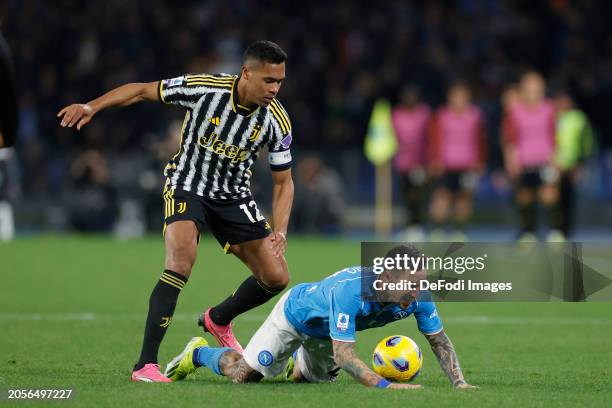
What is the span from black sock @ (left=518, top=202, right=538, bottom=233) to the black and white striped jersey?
9.91m

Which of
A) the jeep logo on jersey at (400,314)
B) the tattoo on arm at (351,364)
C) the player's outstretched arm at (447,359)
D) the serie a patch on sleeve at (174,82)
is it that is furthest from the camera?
the serie a patch on sleeve at (174,82)

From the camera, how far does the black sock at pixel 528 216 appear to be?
17391 millimetres

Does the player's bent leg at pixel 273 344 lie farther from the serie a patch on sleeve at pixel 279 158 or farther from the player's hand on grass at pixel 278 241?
the serie a patch on sleeve at pixel 279 158

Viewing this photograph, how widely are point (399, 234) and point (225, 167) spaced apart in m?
14.2

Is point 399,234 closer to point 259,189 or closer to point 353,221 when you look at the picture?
point 353,221

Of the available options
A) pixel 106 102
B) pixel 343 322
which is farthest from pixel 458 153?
pixel 343 322

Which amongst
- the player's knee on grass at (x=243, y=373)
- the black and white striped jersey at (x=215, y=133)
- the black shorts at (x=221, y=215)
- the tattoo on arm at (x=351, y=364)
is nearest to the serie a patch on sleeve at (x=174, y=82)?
the black and white striped jersey at (x=215, y=133)

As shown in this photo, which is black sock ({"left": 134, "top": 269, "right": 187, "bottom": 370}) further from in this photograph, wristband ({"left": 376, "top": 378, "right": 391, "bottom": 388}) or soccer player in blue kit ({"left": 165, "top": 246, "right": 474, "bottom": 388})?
wristband ({"left": 376, "top": 378, "right": 391, "bottom": 388})

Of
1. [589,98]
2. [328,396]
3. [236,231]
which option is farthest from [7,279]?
[589,98]

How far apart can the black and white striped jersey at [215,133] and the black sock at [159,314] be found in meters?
0.64

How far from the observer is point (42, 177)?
21.9m

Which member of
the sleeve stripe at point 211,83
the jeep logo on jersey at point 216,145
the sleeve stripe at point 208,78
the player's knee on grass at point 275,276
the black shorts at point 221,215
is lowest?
the player's knee on grass at point 275,276

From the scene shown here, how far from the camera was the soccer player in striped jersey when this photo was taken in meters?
7.55

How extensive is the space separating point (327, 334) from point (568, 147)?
12275mm
